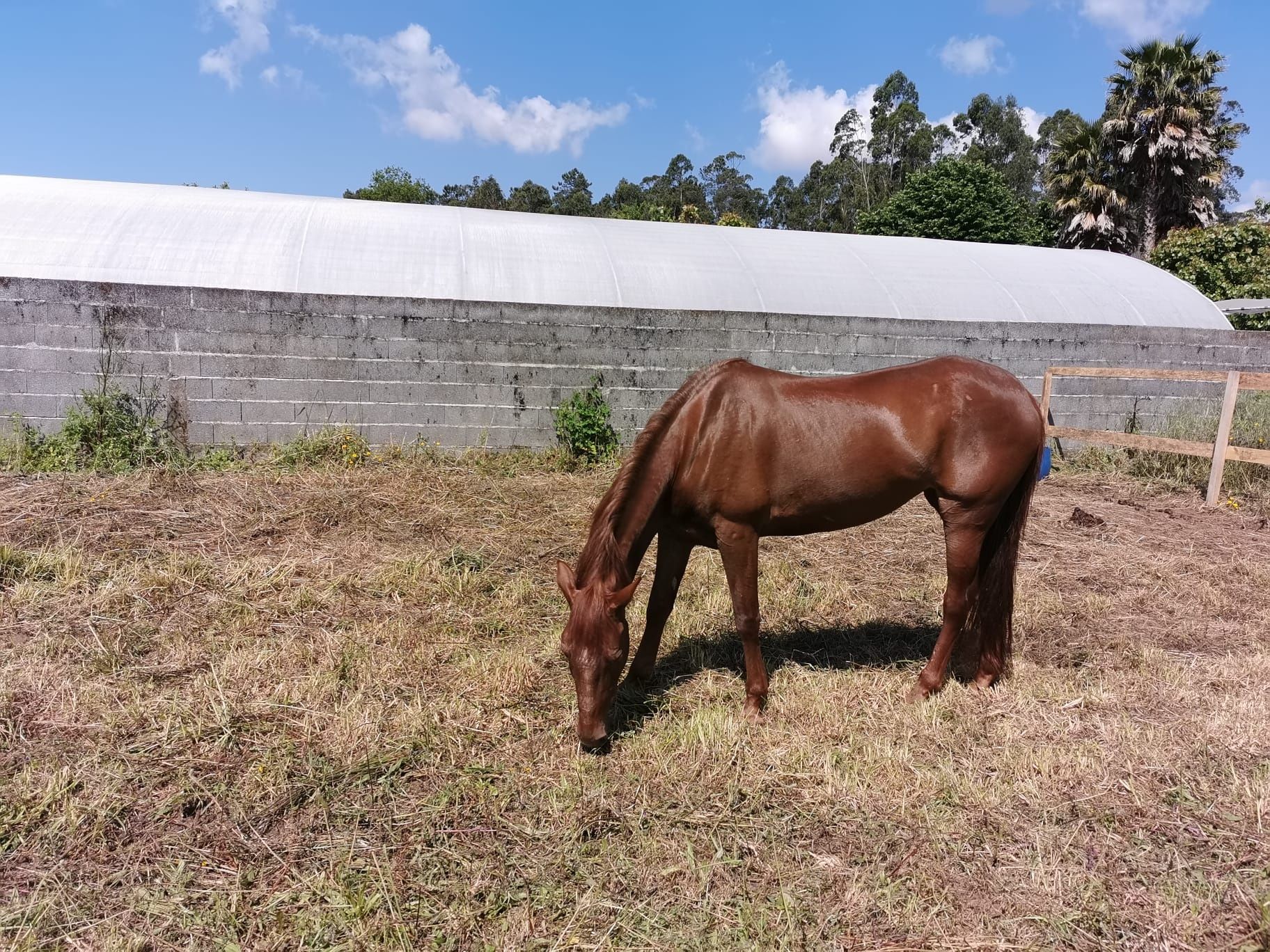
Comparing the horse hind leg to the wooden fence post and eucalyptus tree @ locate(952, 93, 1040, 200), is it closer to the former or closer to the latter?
the wooden fence post

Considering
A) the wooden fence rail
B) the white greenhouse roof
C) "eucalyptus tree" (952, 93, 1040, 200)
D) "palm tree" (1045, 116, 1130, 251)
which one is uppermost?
"eucalyptus tree" (952, 93, 1040, 200)

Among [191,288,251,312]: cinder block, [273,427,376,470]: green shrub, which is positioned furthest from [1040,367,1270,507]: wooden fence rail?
[191,288,251,312]: cinder block

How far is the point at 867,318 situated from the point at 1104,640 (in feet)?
18.3

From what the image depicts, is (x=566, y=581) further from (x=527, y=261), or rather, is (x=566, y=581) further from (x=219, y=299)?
(x=527, y=261)

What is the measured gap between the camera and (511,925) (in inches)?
93.1

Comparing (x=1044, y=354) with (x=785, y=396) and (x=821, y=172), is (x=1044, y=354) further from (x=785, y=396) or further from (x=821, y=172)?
(x=821, y=172)

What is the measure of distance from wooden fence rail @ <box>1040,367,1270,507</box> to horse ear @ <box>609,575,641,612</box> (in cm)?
587

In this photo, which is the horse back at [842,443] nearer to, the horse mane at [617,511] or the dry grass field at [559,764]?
the horse mane at [617,511]

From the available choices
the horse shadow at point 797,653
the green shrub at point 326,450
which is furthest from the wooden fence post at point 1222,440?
the green shrub at point 326,450

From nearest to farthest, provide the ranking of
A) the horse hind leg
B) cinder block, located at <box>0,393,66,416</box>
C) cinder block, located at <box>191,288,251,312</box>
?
the horse hind leg
cinder block, located at <box>0,393,66,416</box>
cinder block, located at <box>191,288,251,312</box>

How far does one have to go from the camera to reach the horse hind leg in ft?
12.7

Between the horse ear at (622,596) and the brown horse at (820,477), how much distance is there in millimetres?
89

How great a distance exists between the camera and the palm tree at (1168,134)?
73.4 ft

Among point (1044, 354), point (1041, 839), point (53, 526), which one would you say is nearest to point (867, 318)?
point (1044, 354)
